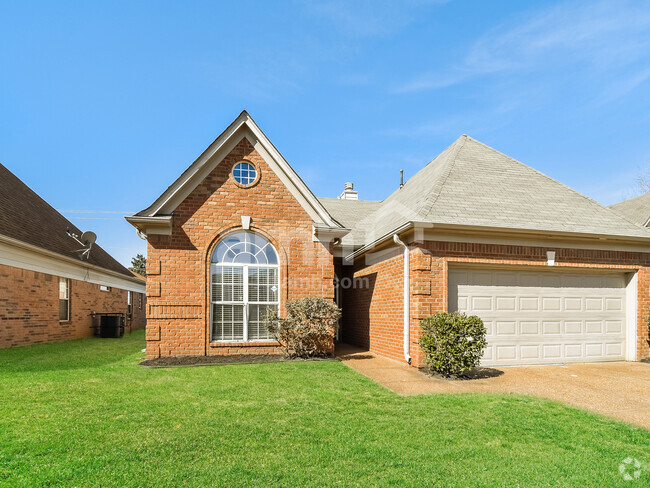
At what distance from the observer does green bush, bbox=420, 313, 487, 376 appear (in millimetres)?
8609

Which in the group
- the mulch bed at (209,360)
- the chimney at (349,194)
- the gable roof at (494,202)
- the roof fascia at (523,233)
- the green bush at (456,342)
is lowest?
the mulch bed at (209,360)

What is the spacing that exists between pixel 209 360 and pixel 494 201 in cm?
822

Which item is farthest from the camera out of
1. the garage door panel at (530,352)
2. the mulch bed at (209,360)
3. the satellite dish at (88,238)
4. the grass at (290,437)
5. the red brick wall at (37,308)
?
the satellite dish at (88,238)

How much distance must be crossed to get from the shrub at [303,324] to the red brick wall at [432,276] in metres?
1.65

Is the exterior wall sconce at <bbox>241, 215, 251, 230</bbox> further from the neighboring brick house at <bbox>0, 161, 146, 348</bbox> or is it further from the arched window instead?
the neighboring brick house at <bbox>0, 161, 146, 348</bbox>

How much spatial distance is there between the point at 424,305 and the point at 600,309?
17.1 ft

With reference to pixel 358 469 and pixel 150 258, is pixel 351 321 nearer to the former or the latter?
pixel 150 258

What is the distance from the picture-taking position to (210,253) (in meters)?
10.9

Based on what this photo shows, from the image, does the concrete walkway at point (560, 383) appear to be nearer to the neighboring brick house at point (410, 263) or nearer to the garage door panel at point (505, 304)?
the neighboring brick house at point (410, 263)

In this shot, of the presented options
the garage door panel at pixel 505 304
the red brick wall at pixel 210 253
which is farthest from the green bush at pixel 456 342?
the red brick wall at pixel 210 253

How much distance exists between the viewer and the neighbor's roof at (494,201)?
34.4 ft

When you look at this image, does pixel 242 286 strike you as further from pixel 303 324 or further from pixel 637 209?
pixel 637 209

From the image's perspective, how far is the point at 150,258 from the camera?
34.4 ft

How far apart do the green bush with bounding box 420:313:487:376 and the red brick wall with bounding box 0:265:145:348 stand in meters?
12.2
